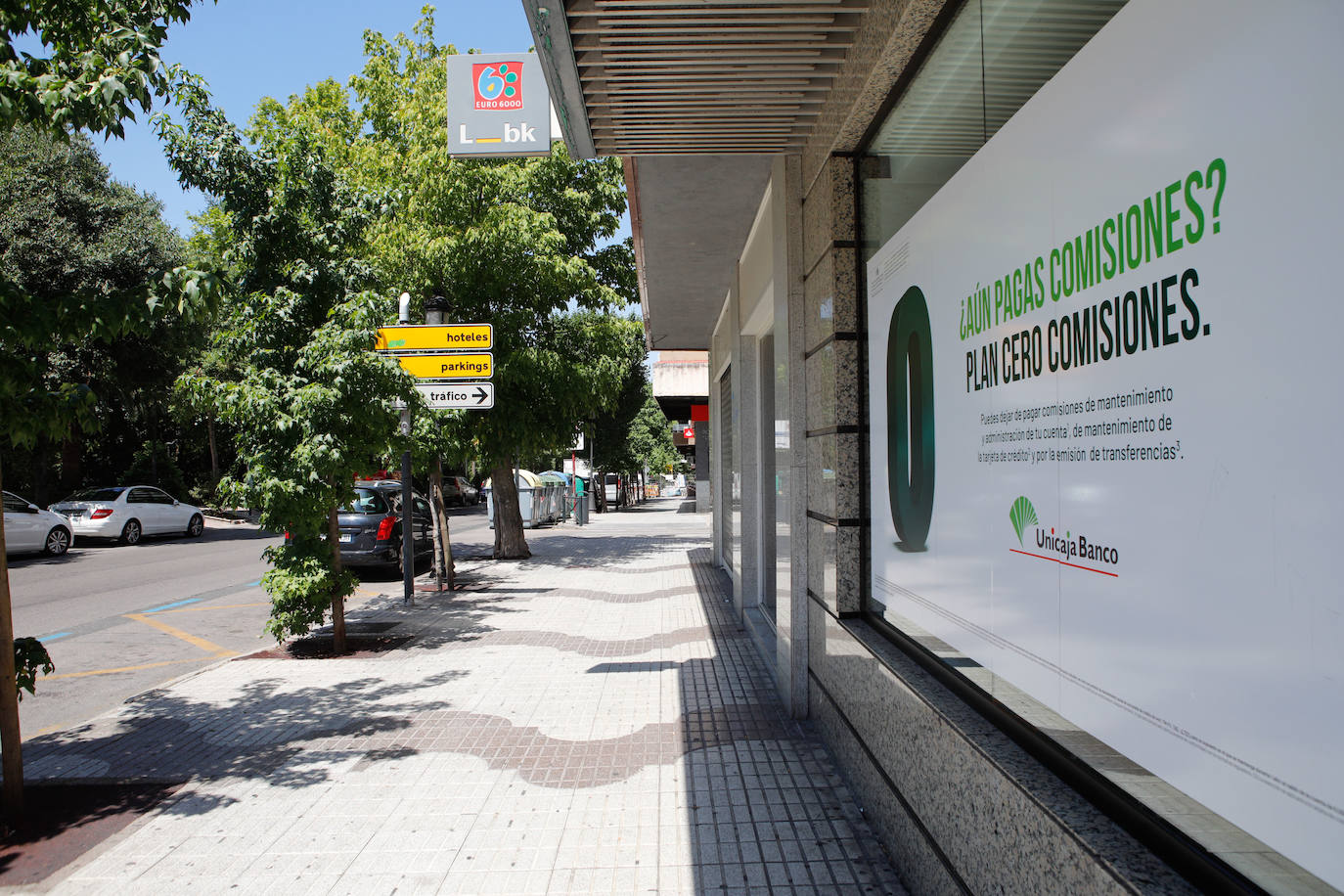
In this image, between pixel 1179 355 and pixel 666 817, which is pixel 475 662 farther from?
pixel 1179 355

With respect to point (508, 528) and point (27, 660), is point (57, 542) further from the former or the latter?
point (27, 660)

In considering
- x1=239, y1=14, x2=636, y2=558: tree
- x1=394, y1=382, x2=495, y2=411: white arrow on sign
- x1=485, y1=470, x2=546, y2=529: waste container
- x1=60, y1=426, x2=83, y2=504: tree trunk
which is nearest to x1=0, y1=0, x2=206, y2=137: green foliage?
x1=394, y1=382, x2=495, y2=411: white arrow on sign

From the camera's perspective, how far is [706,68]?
4254mm

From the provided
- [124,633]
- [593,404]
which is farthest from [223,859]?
[593,404]

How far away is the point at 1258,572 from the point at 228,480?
7740 millimetres

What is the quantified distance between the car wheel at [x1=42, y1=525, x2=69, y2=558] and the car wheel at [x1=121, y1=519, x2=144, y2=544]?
2878mm

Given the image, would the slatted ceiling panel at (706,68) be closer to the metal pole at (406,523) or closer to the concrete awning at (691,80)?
the concrete awning at (691,80)

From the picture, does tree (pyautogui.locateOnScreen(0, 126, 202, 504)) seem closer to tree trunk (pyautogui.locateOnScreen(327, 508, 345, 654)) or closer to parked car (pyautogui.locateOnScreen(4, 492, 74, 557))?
parked car (pyautogui.locateOnScreen(4, 492, 74, 557))

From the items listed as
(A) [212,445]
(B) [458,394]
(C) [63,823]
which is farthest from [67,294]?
(A) [212,445]

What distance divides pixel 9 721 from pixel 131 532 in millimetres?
20180

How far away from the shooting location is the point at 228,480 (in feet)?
24.9

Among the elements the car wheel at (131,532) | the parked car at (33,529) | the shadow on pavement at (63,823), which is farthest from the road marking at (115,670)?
the car wheel at (131,532)

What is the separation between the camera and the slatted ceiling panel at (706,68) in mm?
3682

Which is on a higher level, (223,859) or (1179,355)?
(1179,355)
